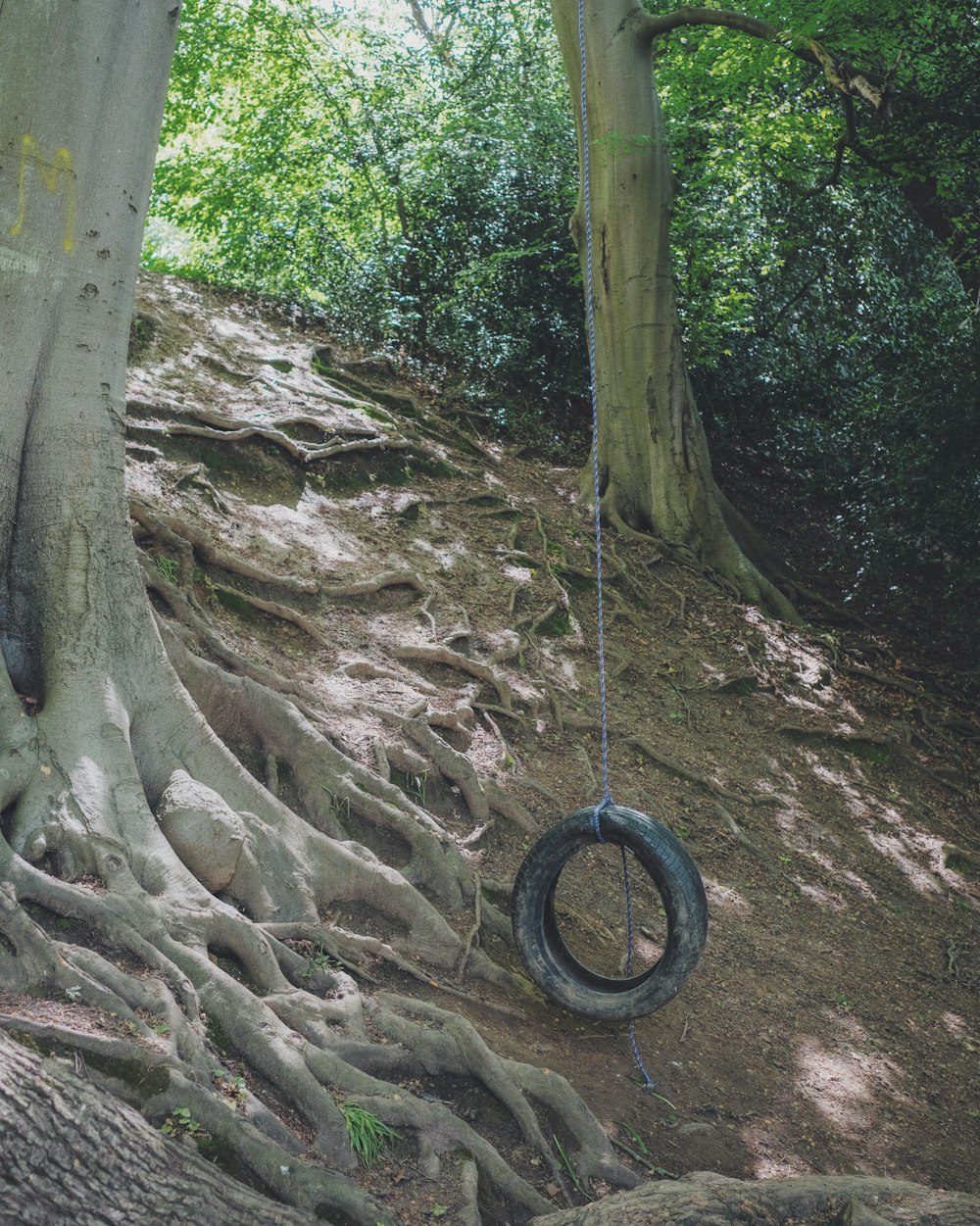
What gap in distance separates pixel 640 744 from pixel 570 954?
2935 mm

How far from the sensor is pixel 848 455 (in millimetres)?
13594

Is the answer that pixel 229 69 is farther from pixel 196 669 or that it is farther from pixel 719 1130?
pixel 719 1130

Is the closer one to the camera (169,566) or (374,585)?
(169,566)

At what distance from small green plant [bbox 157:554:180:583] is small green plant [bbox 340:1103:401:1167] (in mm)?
3587

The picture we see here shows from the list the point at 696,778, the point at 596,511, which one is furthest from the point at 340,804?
the point at 696,778

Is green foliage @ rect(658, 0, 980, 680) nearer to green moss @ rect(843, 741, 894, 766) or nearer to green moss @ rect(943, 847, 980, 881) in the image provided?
green moss @ rect(843, 741, 894, 766)

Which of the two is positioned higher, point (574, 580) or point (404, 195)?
point (404, 195)

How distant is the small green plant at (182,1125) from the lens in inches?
126

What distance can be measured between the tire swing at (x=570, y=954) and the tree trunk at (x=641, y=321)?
6070 mm

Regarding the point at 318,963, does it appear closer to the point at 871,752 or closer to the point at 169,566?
the point at 169,566

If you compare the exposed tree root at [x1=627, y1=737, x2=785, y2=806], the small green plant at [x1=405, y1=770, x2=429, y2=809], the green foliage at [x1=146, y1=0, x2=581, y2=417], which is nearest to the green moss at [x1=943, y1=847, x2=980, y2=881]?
the exposed tree root at [x1=627, y1=737, x2=785, y2=806]

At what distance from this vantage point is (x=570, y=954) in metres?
5.33

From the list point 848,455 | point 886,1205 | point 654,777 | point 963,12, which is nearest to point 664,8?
point 963,12

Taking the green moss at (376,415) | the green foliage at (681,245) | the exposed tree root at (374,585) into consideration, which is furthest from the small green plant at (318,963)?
the green foliage at (681,245)
